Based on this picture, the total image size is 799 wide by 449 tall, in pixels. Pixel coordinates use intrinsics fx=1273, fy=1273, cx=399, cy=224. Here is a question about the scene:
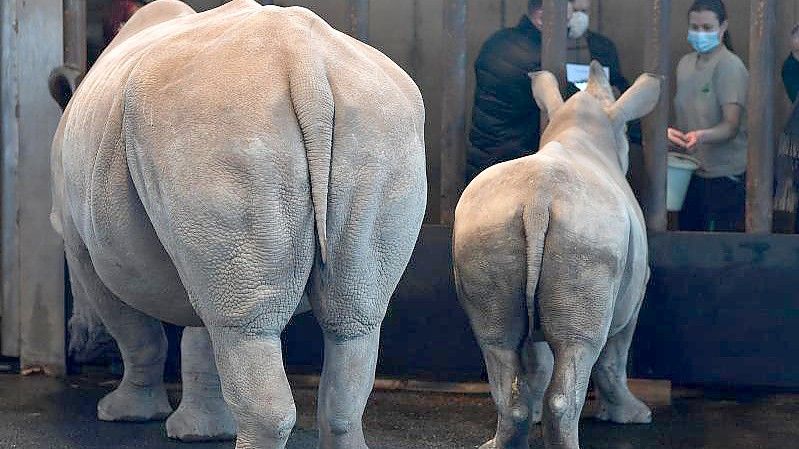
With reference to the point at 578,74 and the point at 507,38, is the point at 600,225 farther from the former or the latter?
the point at 507,38

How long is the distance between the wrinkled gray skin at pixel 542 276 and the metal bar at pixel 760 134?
4.14 ft

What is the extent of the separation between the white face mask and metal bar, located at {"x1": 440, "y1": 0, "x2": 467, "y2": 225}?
0.69 m

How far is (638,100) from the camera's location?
17.6 ft

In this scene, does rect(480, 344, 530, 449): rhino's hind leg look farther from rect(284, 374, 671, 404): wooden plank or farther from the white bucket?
the white bucket

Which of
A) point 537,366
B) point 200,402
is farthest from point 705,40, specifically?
point 200,402

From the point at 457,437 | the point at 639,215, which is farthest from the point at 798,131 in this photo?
the point at 457,437

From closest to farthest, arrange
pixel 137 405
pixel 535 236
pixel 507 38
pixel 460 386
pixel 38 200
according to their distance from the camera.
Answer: pixel 535 236
pixel 137 405
pixel 460 386
pixel 38 200
pixel 507 38

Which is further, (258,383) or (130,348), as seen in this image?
(130,348)

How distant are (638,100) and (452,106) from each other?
A: 868 millimetres

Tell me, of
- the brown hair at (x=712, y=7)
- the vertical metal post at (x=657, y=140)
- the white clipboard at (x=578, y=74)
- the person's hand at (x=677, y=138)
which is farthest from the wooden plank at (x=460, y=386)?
the brown hair at (x=712, y=7)

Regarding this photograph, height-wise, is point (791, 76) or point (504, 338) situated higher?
point (791, 76)

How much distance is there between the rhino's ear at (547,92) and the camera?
5450 mm

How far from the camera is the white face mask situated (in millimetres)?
6168

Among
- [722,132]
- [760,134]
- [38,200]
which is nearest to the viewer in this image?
[760,134]
